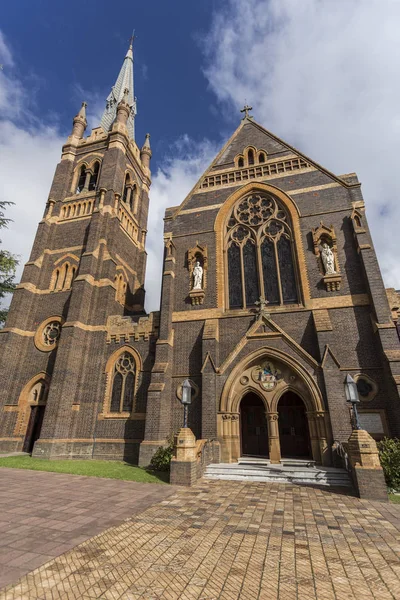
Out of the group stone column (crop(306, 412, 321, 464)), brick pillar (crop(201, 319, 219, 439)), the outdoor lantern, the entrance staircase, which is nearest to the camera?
the entrance staircase

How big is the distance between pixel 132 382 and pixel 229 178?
13783 millimetres

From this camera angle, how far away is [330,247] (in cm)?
1571

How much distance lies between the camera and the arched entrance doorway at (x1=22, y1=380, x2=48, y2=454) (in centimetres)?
1761

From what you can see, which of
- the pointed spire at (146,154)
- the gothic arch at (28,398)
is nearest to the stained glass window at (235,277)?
the gothic arch at (28,398)

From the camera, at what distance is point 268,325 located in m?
14.7

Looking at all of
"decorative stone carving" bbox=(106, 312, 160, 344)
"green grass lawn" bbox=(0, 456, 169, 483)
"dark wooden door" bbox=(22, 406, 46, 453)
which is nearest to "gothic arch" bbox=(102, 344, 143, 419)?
"decorative stone carving" bbox=(106, 312, 160, 344)

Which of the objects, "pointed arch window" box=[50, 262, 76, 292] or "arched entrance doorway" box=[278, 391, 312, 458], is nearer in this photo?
"arched entrance doorway" box=[278, 391, 312, 458]

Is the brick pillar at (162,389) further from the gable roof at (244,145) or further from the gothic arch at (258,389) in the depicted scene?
the gable roof at (244,145)

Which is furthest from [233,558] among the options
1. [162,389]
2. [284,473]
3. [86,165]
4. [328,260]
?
[86,165]

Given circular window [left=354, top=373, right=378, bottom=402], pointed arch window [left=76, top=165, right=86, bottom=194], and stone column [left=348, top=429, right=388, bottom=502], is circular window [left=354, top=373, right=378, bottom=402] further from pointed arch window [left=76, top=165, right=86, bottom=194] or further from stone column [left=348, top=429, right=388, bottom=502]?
pointed arch window [left=76, top=165, right=86, bottom=194]

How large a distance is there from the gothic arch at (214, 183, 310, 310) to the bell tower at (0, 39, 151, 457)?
21.0 ft

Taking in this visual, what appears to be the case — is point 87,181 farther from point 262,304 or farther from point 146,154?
point 262,304

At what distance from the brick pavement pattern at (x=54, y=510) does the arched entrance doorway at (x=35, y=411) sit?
696cm

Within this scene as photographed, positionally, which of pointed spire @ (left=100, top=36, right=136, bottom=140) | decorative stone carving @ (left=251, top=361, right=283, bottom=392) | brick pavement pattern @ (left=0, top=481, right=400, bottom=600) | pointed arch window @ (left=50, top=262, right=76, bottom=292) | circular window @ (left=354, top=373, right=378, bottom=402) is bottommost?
brick pavement pattern @ (left=0, top=481, right=400, bottom=600)
